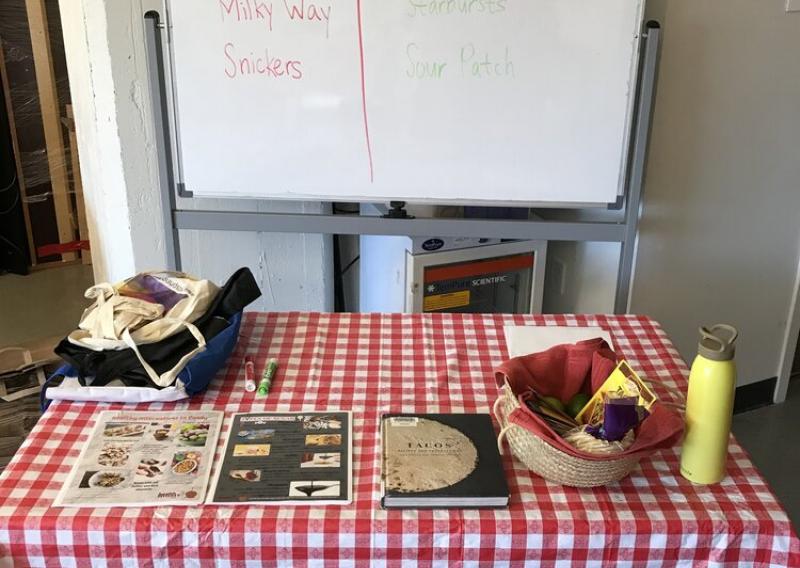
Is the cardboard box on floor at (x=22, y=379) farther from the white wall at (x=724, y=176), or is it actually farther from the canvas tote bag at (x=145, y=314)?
the white wall at (x=724, y=176)

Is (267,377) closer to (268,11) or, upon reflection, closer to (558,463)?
(558,463)

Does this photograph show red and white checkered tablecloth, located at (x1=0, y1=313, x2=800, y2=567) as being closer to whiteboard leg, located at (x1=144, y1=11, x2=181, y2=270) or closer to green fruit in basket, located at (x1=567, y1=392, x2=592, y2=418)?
green fruit in basket, located at (x1=567, y1=392, x2=592, y2=418)

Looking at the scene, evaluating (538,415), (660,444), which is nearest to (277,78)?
(538,415)

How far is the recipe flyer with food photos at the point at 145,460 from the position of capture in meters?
1.06

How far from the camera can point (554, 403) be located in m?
1.19

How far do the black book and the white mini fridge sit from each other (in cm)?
102

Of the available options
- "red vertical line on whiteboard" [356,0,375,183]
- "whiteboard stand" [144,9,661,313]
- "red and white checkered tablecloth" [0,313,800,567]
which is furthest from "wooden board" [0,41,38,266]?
"red and white checkered tablecloth" [0,313,800,567]

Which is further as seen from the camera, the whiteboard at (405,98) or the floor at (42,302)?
the floor at (42,302)

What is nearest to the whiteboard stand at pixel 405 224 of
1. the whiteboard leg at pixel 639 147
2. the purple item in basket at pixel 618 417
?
the whiteboard leg at pixel 639 147

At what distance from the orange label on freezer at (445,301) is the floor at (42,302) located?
1.40 meters

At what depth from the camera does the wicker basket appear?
1.04 m

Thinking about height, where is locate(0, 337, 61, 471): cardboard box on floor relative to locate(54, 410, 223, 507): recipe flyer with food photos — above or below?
below

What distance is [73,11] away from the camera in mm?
2164

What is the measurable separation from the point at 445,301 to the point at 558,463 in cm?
128
